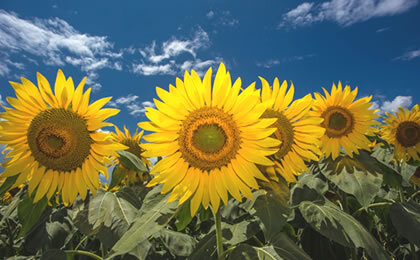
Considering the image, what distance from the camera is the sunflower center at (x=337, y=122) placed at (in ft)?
11.7

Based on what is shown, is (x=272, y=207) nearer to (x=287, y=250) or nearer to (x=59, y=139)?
(x=287, y=250)

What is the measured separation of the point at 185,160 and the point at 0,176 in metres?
1.47

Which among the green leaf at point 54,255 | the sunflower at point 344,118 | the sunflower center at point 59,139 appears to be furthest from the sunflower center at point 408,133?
the green leaf at point 54,255

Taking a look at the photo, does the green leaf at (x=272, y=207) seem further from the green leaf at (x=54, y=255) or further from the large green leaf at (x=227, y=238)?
the green leaf at (x=54, y=255)

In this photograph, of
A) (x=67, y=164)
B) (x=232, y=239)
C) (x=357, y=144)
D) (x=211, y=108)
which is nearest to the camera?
(x=211, y=108)

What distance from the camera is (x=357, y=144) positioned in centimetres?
356

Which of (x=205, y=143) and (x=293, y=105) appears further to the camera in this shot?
(x=293, y=105)

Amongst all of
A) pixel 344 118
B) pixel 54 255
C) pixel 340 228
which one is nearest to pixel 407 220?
pixel 340 228

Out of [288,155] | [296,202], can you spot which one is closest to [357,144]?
[296,202]

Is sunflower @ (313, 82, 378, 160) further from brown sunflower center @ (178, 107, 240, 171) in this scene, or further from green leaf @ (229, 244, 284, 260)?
green leaf @ (229, 244, 284, 260)

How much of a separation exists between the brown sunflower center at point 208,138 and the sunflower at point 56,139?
2.16 ft

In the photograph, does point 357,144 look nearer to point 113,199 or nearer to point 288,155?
point 288,155

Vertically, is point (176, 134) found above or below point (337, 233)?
above

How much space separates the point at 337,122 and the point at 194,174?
2364 mm
